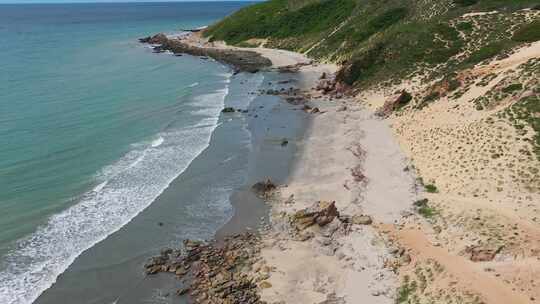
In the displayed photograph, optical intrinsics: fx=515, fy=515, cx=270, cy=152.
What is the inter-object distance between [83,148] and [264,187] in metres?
15.2

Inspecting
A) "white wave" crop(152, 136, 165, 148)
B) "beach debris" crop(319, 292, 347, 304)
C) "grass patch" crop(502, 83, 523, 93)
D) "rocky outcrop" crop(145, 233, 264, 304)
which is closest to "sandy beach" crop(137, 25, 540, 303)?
"beach debris" crop(319, 292, 347, 304)

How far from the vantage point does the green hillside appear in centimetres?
4819

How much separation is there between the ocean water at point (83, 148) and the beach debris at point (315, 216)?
424 cm

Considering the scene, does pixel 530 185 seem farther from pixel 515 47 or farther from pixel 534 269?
pixel 515 47

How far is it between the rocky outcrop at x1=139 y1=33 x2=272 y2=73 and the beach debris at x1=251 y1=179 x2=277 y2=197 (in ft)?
132

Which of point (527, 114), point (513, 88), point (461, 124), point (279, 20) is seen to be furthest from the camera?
point (279, 20)

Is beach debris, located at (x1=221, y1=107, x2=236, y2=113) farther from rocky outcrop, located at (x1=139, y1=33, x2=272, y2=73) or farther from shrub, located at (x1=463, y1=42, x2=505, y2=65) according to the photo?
shrub, located at (x1=463, y1=42, x2=505, y2=65)

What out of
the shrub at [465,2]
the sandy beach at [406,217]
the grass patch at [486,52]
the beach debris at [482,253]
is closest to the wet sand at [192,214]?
the sandy beach at [406,217]

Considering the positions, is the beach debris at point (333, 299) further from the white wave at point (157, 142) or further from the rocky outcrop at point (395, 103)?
the rocky outcrop at point (395, 103)

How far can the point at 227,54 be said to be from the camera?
84.9 metres

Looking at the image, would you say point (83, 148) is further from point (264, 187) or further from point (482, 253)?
point (482, 253)

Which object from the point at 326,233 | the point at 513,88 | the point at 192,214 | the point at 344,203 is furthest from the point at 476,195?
the point at 192,214

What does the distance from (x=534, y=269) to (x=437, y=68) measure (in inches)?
1230

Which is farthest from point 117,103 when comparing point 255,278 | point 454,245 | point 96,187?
point 454,245
